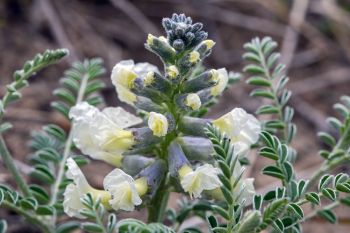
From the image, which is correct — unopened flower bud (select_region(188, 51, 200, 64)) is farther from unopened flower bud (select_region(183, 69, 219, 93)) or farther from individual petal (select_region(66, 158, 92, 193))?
individual petal (select_region(66, 158, 92, 193))

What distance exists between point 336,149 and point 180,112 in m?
0.64

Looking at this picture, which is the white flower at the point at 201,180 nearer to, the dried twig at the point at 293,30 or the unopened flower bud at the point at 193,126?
the unopened flower bud at the point at 193,126

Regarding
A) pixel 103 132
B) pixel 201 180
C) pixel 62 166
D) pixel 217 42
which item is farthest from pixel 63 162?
pixel 217 42

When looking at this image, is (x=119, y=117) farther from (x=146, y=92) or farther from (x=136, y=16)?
(x=136, y=16)

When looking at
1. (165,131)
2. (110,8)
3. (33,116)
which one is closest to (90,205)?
(165,131)

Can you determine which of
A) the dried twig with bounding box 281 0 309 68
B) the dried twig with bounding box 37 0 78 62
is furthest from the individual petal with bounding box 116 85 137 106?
the dried twig with bounding box 281 0 309 68

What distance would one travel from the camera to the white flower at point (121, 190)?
186 cm

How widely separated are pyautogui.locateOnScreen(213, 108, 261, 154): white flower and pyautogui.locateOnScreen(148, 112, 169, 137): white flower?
190 mm

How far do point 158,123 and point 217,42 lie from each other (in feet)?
10.2

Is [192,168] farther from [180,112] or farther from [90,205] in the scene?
[90,205]

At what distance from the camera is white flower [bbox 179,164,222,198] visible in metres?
1.84

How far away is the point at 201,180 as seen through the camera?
185 cm

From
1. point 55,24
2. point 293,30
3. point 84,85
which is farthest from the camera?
point 293,30

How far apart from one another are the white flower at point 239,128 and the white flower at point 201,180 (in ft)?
0.62
